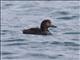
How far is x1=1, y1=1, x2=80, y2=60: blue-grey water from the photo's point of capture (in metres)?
14.5

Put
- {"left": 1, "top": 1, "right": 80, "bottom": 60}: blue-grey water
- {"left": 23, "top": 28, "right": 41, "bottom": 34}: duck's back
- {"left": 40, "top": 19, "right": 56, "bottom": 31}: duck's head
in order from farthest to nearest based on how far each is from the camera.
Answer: {"left": 40, "top": 19, "right": 56, "bottom": 31}: duck's head, {"left": 23, "top": 28, "right": 41, "bottom": 34}: duck's back, {"left": 1, "top": 1, "right": 80, "bottom": 60}: blue-grey water

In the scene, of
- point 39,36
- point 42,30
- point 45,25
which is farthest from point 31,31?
point 45,25

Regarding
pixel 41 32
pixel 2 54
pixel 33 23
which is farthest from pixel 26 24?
pixel 2 54

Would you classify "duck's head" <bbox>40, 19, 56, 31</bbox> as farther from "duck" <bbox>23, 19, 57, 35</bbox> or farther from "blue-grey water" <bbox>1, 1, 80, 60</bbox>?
"blue-grey water" <bbox>1, 1, 80, 60</bbox>

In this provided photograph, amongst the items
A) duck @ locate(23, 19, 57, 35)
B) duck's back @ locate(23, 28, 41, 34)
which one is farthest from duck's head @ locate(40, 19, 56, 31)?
duck's back @ locate(23, 28, 41, 34)

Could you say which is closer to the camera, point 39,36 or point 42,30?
point 39,36

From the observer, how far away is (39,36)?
16.7 meters

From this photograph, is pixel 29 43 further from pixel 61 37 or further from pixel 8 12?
pixel 8 12

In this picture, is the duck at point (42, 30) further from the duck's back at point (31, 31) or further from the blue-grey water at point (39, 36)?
the blue-grey water at point (39, 36)

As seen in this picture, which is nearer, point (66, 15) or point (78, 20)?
point (78, 20)

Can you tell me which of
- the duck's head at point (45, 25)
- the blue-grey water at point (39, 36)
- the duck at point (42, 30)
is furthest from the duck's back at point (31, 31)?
the duck's head at point (45, 25)

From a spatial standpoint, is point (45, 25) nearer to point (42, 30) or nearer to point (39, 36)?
point (42, 30)

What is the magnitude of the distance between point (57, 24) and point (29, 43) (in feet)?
Result: 9.18

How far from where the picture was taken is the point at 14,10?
21.8 meters
